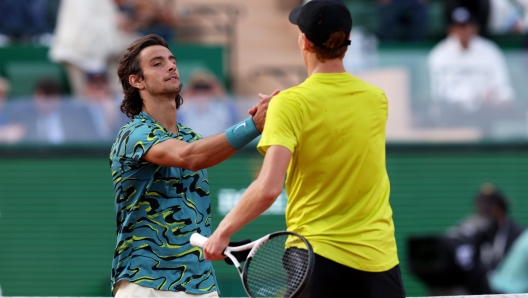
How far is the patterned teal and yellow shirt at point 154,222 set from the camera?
4.39 metres

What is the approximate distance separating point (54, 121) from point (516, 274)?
510 centimetres

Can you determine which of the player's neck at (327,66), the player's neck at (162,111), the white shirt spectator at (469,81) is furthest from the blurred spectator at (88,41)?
the player's neck at (327,66)

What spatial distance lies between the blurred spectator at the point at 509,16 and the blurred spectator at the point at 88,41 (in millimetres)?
4596

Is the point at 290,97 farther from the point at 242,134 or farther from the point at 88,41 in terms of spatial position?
the point at 88,41

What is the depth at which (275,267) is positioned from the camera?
3.95 m

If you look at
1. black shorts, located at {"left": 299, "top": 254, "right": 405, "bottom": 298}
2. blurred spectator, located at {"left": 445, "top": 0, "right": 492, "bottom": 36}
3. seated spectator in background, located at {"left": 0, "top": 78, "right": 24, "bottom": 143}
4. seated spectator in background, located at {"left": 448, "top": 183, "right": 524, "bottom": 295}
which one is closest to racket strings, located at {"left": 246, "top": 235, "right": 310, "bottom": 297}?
black shorts, located at {"left": 299, "top": 254, "right": 405, "bottom": 298}

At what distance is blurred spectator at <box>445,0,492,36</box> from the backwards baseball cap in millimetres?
8198

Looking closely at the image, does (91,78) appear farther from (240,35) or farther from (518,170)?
(518,170)

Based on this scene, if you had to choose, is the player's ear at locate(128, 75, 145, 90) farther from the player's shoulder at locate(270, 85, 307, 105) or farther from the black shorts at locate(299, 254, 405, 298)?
the black shorts at locate(299, 254, 405, 298)

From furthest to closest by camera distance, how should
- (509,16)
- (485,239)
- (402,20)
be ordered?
(509,16)
(402,20)
(485,239)

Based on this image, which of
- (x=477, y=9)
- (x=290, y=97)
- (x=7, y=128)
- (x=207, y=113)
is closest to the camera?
(x=290, y=97)

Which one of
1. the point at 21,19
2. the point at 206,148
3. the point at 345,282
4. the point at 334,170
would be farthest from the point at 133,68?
the point at 21,19

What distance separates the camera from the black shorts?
12.9ft

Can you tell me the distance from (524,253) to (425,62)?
2400mm
